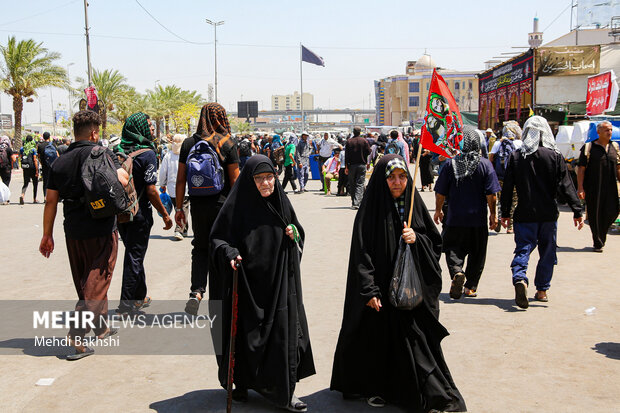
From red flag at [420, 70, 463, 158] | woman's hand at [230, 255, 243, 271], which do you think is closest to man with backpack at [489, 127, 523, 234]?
red flag at [420, 70, 463, 158]

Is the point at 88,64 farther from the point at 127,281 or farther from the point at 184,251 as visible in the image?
the point at 127,281

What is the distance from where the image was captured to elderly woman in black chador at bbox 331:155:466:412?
3953 millimetres

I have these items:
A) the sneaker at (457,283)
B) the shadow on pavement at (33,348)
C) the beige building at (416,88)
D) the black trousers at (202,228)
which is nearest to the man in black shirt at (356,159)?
the sneaker at (457,283)

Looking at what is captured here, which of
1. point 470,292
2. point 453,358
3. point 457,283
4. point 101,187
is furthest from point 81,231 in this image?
point 470,292

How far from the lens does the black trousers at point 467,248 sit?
264 inches

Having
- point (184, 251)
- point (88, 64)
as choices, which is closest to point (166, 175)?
point (184, 251)

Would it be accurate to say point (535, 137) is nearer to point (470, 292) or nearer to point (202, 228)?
point (470, 292)

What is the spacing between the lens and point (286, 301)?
3.94 meters

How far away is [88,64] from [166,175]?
2318 cm

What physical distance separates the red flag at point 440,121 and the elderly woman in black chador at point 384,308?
88 cm

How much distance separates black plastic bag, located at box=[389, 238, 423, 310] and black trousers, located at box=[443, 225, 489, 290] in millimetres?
2851

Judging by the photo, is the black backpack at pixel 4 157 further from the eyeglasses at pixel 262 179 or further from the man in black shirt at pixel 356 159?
the eyeglasses at pixel 262 179

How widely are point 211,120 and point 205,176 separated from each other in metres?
0.55

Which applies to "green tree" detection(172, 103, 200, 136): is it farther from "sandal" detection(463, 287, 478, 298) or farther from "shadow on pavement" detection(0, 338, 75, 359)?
"shadow on pavement" detection(0, 338, 75, 359)
